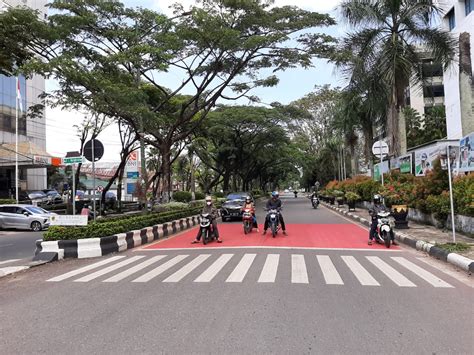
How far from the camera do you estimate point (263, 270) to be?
8.51 m

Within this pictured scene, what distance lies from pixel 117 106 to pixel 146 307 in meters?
12.6

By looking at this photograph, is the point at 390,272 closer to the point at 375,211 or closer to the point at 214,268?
the point at 214,268

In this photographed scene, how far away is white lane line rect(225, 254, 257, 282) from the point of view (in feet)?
25.5

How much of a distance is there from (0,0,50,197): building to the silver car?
49.4 ft

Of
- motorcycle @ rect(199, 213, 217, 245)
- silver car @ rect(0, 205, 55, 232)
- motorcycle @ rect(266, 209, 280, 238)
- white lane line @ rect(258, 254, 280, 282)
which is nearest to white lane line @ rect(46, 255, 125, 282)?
motorcycle @ rect(199, 213, 217, 245)

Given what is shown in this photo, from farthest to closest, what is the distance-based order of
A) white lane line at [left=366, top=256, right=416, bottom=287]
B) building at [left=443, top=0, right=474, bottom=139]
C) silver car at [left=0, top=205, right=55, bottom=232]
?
1. building at [left=443, top=0, right=474, bottom=139]
2. silver car at [left=0, top=205, right=55, bottom=232]
3. white lane line at [left=366, top=256, right=416, bottom=287]

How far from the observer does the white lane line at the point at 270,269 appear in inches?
304

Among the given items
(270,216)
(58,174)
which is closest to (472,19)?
(270,216)

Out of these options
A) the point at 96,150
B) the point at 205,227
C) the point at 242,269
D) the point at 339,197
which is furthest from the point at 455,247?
the point at 339,197

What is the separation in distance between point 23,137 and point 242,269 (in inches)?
1814

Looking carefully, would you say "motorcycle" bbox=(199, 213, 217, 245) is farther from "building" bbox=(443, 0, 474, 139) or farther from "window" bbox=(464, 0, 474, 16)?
"window" bbox=(464, 0, 474, 16)

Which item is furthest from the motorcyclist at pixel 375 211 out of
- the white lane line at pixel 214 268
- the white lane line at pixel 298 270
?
the white lane line at pixel 214 268

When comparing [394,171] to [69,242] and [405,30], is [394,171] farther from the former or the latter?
[69,242]

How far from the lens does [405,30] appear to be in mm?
20766
